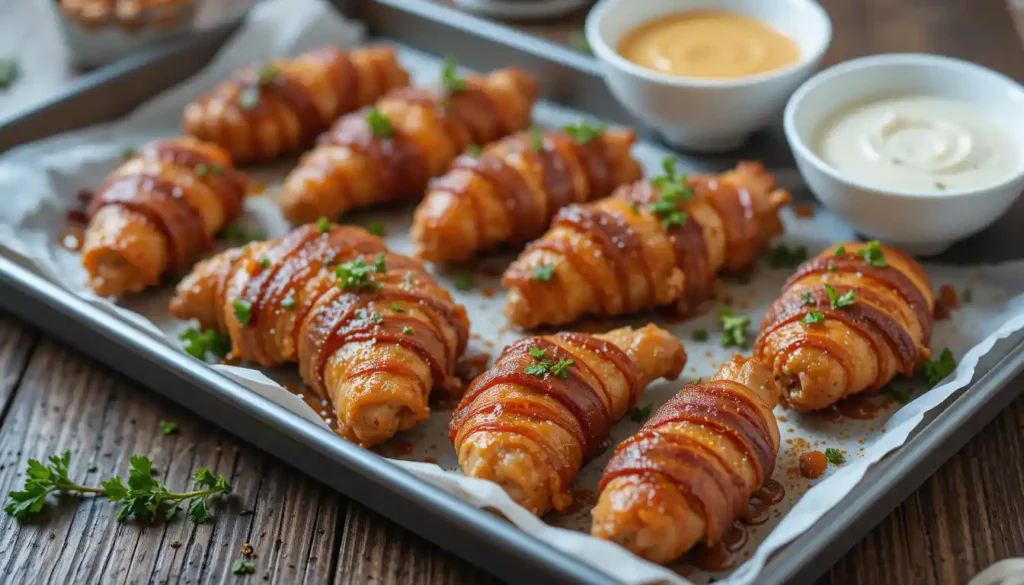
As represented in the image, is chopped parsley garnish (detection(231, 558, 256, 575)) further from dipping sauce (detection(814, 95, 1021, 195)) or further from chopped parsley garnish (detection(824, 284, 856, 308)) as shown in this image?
dipping sauce (detection(814, 95, 1021, 195))

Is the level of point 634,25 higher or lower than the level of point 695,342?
higher

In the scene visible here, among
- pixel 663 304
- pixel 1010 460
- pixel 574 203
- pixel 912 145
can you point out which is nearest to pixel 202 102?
pixel 574 203

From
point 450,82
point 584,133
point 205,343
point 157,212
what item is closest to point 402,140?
point 450,82

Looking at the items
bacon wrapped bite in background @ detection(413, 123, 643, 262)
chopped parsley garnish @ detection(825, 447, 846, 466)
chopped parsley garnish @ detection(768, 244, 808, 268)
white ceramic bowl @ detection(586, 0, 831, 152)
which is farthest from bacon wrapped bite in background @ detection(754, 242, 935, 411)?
bacon wrapped bite in background @ detection(413, 123, 643, 262)

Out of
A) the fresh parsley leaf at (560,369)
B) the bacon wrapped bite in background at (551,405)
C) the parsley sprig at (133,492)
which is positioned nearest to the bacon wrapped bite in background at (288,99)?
the parsley sprig at (133,492)

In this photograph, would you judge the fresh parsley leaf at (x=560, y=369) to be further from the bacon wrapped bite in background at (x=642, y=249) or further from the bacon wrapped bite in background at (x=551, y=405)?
the bacon wrapped bite in background at (x=642, y=249)

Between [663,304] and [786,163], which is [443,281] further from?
[786,163]

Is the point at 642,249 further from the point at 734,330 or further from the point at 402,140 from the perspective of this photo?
the point at 402,140
